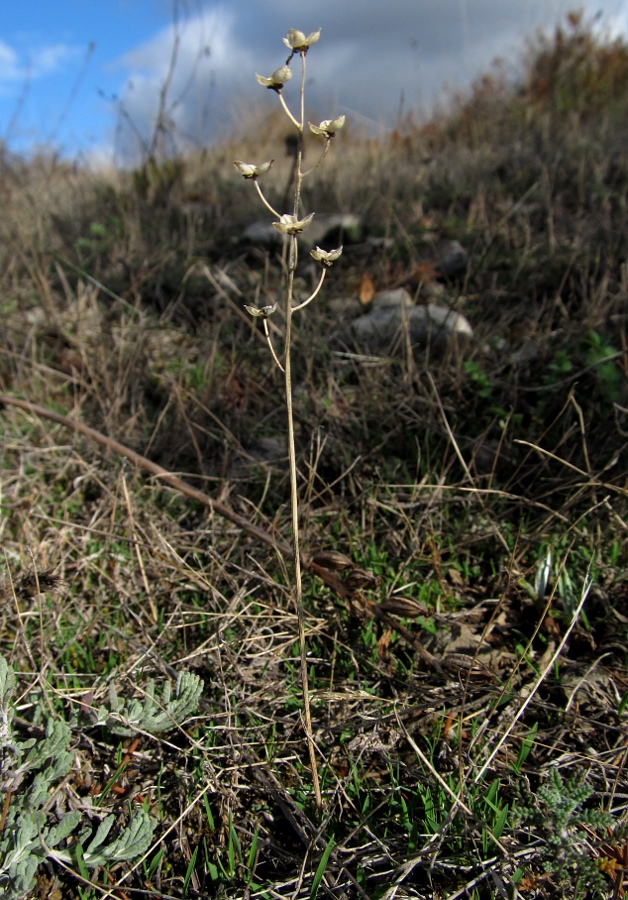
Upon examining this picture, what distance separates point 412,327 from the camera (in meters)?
2.72

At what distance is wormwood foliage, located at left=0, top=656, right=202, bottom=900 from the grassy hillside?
0.07ft

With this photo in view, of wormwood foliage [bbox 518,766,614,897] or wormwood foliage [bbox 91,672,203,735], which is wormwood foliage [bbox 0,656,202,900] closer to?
wormwood foliage [bbox 91,672,203,735]

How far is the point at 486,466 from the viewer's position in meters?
2.17

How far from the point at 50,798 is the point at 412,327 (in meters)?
2.17

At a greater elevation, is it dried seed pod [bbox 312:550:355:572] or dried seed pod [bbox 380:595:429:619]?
dried seed pod [bbox 312:550:355:572]

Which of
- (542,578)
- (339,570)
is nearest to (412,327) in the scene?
(542,578)

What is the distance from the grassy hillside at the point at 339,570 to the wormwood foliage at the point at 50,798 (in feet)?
0.07

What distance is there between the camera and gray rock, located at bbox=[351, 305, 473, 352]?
8.56 feet

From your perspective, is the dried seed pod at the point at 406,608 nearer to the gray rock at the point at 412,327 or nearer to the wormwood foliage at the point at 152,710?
the wormwood foliage at the point at 152,710

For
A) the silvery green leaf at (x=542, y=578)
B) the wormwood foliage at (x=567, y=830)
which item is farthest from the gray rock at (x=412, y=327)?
the wormwood foliage at (x=567, y=830)

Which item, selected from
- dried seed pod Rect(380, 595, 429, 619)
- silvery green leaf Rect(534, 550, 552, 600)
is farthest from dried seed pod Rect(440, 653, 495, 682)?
silvery green leaf Rect(534, 550, 552, 600)

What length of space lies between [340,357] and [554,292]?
1.16 m

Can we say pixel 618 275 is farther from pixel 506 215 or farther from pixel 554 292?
pixel 506 215

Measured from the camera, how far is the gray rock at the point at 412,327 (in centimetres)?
261
